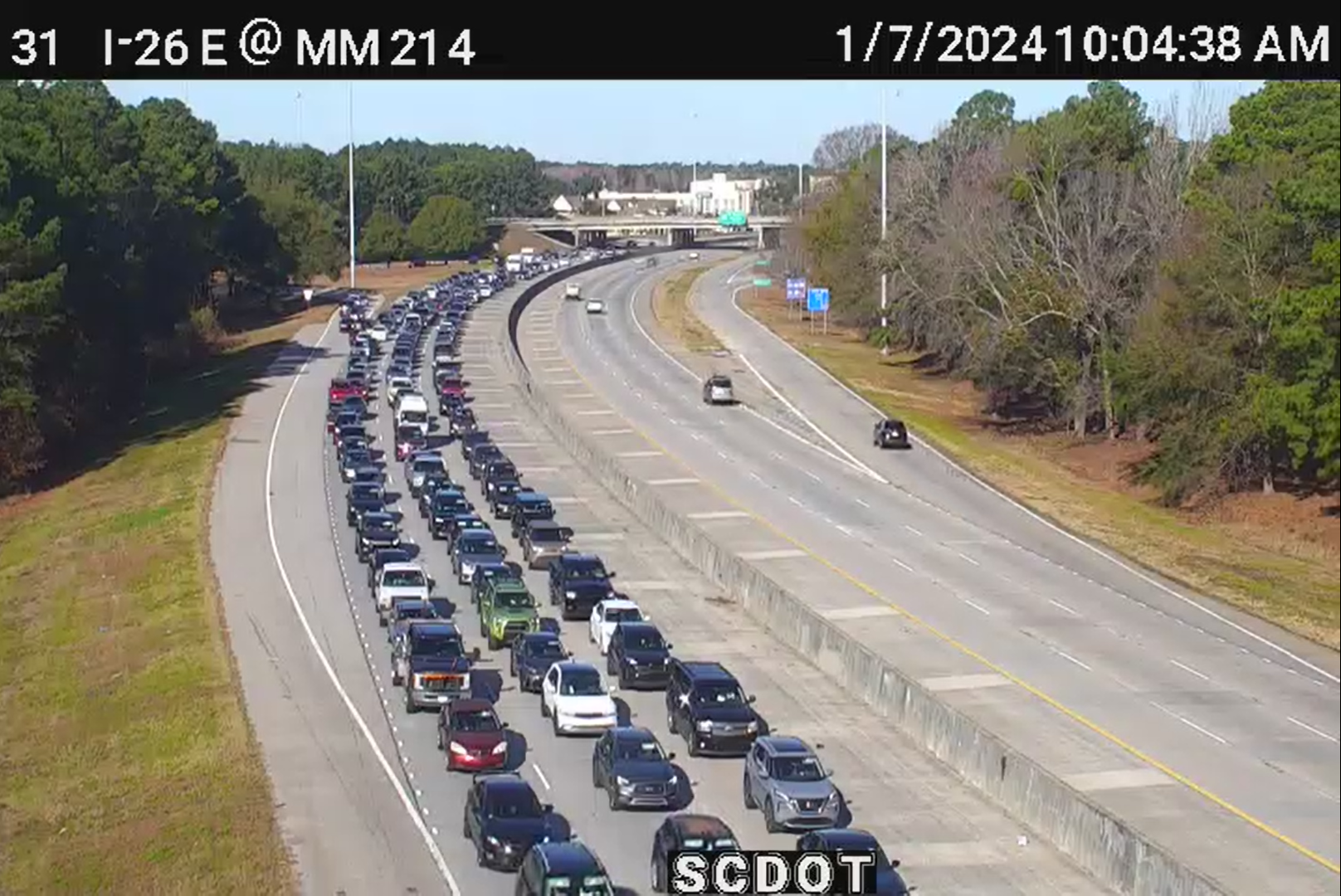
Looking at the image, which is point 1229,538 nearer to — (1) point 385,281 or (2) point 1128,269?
(2) point 1128,269

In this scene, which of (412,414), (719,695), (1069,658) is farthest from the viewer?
(412,414)

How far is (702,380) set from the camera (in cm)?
10281

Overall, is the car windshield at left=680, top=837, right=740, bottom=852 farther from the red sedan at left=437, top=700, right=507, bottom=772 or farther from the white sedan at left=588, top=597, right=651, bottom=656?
the white sedan at left=588, top=597, right=651, bottom=656

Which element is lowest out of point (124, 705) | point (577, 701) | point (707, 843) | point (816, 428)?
point (124, 705)

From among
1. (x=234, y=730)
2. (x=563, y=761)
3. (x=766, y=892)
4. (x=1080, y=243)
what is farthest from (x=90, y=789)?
(x=1080, y=243)

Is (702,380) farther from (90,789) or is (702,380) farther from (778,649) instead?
(90,789)

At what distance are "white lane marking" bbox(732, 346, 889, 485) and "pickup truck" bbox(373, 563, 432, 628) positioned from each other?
26.0 m

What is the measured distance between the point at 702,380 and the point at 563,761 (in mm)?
67081

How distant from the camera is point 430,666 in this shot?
40281 millimetres

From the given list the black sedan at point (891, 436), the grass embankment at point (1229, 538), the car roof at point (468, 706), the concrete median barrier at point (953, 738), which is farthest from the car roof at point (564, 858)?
the black sedan at point (891, 436)

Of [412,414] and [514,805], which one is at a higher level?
[412,414]

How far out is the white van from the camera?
267 feet

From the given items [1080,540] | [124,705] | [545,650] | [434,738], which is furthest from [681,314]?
[434,738]

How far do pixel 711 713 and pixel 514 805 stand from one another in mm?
7924
